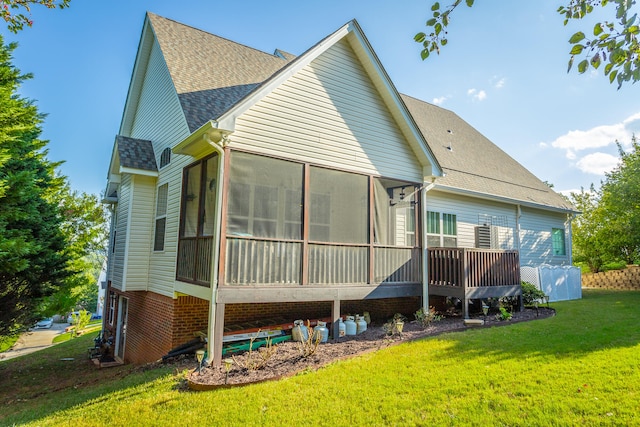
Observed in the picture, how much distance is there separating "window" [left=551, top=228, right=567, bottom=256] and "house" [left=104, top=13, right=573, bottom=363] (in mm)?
5766

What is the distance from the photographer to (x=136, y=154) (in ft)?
35.4

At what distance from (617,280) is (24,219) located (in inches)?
976

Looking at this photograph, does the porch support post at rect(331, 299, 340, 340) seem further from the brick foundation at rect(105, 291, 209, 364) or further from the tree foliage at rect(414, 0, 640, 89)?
the tree foliage at rect(414, 0, 640, 89)

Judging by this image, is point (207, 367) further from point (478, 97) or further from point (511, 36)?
point (478, 97)

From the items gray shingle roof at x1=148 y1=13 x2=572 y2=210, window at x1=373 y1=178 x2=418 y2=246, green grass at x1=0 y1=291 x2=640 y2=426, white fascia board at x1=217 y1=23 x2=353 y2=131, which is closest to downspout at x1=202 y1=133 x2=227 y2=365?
white fascia board at x1=217 y1=23 x2=353 y2=131

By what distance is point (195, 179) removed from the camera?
8.90 m

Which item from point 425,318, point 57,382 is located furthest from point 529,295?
point 57,382

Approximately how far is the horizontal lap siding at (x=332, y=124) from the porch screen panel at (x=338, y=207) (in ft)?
1.04

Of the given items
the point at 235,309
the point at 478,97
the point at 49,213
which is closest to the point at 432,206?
the point at 478,97

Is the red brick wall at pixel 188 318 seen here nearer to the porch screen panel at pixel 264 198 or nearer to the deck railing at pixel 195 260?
the deck railing at pixel 195 260

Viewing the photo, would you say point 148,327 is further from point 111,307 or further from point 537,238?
point 537,238

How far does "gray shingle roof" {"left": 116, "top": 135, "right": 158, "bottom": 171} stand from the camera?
10422 mm

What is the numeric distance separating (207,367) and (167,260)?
139 inches

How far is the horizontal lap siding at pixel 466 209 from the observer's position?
13230 millimetres
